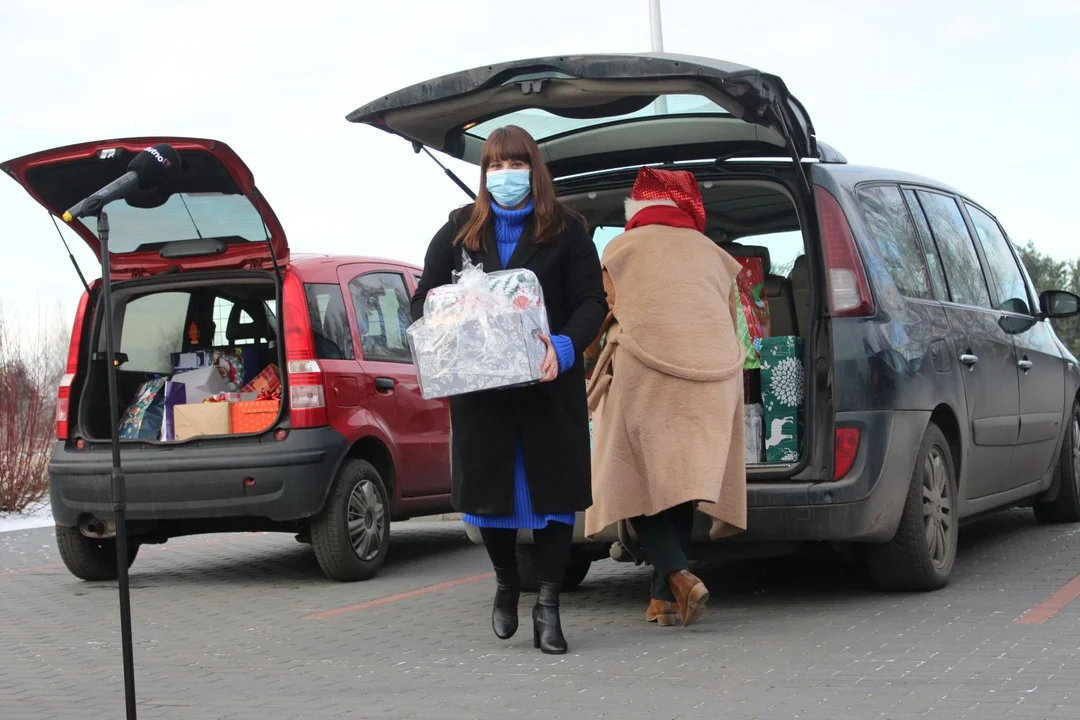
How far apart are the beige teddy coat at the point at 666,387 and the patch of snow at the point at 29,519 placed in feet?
28.1

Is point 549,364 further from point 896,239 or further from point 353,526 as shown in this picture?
point 353,526

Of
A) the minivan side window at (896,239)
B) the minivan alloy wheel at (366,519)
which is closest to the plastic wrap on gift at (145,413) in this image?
the minivan alloy wheel at (366,519)

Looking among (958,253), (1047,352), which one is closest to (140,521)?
(958,253)

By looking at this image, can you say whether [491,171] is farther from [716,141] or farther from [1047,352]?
[1047,352]

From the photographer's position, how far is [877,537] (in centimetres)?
624

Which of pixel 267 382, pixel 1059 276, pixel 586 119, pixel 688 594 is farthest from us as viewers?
pixel 1059 276

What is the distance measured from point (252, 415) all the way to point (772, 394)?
10.0ft

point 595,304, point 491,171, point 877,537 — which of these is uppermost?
point 491,171

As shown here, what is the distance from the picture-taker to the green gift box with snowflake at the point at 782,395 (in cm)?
655

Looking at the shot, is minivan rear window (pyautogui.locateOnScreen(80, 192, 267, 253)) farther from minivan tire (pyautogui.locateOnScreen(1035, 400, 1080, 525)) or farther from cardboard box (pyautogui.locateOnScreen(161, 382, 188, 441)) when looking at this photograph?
minivan tire (pyautogui.locateOnScreen(1035, 400, 1080, 525))

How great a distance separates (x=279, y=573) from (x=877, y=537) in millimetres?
4153

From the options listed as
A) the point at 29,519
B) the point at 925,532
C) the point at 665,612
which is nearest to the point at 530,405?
the point at 665,612

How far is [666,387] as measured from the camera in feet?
19.9

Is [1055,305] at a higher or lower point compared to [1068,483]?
higher
